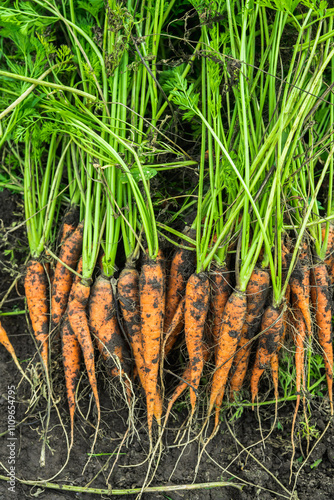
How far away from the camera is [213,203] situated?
147 cm

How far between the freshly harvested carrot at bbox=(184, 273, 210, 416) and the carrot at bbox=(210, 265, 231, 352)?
65 mm

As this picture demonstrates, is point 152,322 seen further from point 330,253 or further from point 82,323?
point 330,253

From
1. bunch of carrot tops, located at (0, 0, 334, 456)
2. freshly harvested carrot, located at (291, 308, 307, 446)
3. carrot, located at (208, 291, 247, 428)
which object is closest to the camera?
bunch of carrot tops, located at (0, 0, 334, 456)

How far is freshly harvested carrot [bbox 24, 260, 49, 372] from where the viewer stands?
1.75 m

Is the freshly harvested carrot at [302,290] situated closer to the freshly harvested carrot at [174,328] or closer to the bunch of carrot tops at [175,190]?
A: the bunch of carrot tops at [175,190]

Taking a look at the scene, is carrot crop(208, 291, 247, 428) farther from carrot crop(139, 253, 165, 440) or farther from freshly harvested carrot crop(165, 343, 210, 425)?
carrot crop(139, 253, 165, 440)

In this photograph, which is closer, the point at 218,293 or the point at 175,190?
the point at 218,293

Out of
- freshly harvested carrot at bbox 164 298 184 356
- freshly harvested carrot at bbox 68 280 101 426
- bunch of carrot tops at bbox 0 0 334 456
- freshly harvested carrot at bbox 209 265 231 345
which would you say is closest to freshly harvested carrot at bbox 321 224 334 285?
bunch of carrot tops at bbox 0 0 334 456

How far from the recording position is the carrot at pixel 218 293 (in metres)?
1.60

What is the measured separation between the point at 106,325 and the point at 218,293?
0.55 metres

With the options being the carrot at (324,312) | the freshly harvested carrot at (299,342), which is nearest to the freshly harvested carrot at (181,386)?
the freshly harvested carrot at (299,342)

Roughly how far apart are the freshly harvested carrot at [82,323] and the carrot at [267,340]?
766 millimetres

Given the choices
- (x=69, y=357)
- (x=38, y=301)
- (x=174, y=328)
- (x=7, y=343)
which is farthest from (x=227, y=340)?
(x=7, y=343)

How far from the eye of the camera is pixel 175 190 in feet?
5.94
